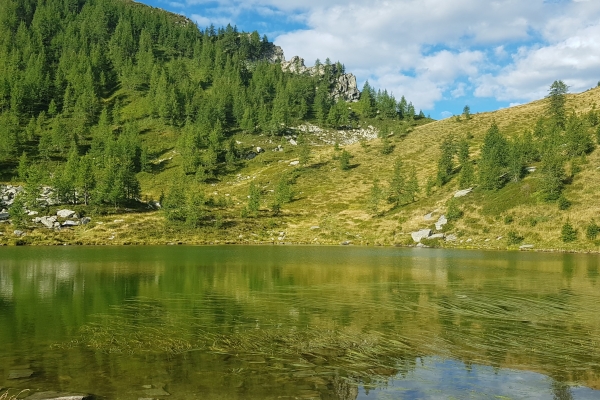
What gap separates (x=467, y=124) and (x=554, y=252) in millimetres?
116485

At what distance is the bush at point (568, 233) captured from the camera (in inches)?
2972

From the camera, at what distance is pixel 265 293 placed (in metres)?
30.7

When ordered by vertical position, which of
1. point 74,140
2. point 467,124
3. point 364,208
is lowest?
point 364,208

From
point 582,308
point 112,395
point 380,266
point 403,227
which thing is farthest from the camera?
point 403,227

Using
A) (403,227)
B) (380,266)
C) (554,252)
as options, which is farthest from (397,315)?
(403,227)

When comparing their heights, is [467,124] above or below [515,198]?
above

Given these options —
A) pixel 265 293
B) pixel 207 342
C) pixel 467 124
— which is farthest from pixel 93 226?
pixel 467 124

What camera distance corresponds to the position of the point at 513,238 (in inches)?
3204

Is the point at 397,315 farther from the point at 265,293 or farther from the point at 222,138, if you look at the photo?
the point at 222,138

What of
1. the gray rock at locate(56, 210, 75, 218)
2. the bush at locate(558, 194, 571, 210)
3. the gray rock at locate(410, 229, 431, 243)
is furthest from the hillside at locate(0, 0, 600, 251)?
the gray rock at locate(410, 229, 431, 243)

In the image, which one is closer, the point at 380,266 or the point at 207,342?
the point at 207,342

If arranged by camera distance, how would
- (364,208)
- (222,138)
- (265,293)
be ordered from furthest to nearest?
1. (222,138)
2. (364,208)
3. (265,293)

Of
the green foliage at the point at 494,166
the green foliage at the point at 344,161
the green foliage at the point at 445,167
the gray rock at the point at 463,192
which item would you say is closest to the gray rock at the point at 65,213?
the green foliage at the point at 344,161

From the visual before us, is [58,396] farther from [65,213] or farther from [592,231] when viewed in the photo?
[65,213]
